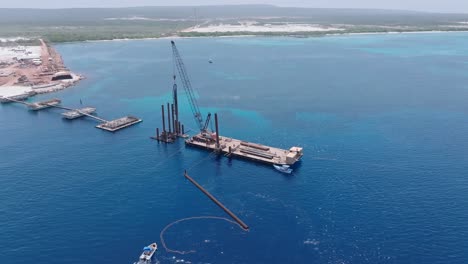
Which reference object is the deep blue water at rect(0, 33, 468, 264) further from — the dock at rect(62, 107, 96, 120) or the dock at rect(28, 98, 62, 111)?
the dock at rect(28, 98, 62, 111)

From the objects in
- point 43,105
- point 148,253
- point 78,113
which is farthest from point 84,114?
point 148,253

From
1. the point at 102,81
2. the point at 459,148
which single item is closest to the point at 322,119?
the point at 459,148

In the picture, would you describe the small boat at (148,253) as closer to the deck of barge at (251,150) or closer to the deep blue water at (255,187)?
the deep blue water at (255,187)

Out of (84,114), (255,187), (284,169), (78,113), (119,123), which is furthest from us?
(78,113)

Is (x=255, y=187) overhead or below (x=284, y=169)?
below

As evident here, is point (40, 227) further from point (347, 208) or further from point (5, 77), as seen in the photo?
point (5, 77)

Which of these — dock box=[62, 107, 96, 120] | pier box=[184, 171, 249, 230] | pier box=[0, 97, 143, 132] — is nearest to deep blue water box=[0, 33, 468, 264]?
pier box=[184, 171, 249, 230]

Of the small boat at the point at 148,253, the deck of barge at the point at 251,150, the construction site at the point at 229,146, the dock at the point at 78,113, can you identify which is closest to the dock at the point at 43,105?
the dock at the point at 78,113

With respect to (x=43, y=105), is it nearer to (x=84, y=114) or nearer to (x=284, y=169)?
(x=84, y=114)
